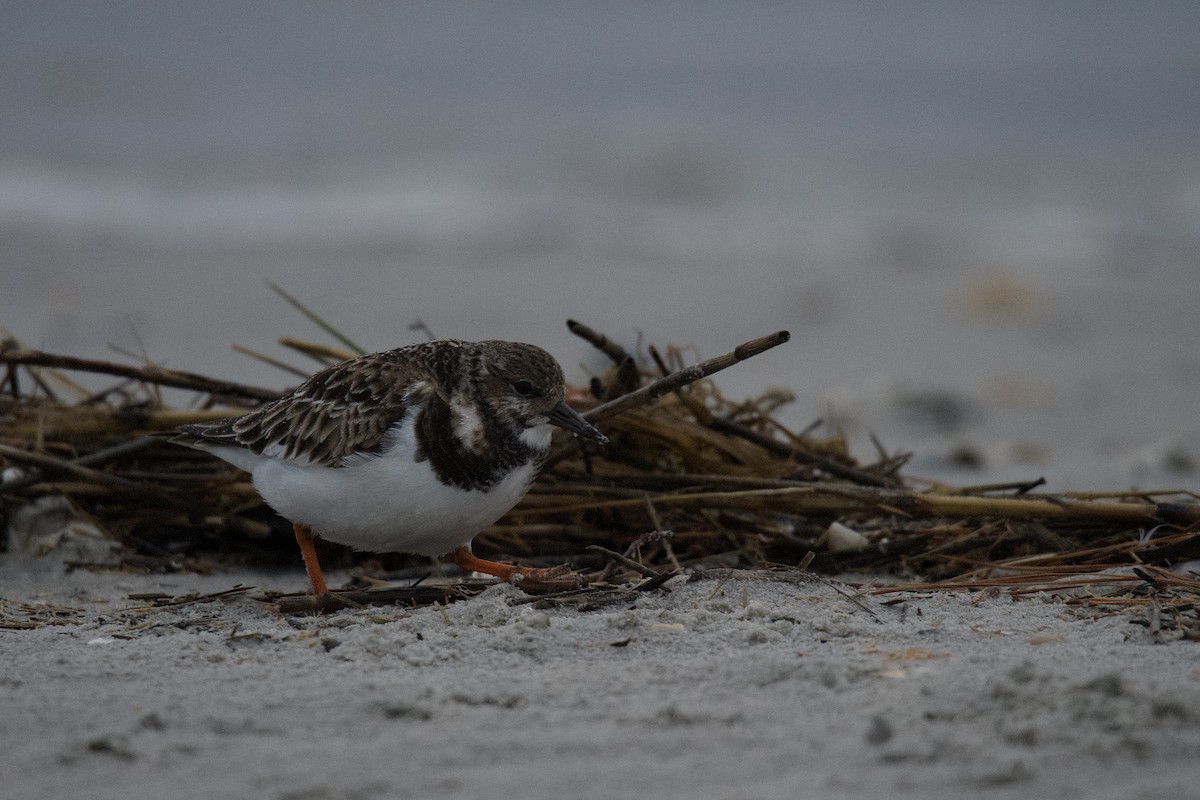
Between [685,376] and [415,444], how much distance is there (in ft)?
2.06

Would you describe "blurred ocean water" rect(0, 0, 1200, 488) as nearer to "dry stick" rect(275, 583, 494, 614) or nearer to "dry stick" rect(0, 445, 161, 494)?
"dry stick" rect(0, 445, 161, 494)

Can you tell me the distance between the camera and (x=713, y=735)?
5.91 ft

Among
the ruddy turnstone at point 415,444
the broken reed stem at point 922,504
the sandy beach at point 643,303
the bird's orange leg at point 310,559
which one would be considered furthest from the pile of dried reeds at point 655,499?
the bird's orange leg at point 310,559

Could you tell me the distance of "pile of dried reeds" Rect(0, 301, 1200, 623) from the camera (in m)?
3.03

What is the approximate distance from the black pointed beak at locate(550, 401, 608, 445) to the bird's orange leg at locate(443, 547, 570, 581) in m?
0.30

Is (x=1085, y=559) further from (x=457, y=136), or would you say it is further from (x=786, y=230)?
(x=457, y=136)

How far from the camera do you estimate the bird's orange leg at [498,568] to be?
283 cm

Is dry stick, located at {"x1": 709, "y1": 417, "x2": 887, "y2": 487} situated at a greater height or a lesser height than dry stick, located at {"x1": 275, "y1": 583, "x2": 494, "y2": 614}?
greater

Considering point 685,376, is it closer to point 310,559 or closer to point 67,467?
point 310,559

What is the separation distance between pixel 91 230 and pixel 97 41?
814 cm

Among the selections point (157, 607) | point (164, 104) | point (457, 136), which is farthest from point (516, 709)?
point (164, 104)

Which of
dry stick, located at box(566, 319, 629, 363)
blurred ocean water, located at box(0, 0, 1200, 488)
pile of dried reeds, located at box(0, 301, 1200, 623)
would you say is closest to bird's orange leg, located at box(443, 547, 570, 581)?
pile of dried reeds, located at box(0, 301, 1200, 623)

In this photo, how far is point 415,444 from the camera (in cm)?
262

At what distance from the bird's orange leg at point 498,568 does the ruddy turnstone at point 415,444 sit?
1 centimetres
